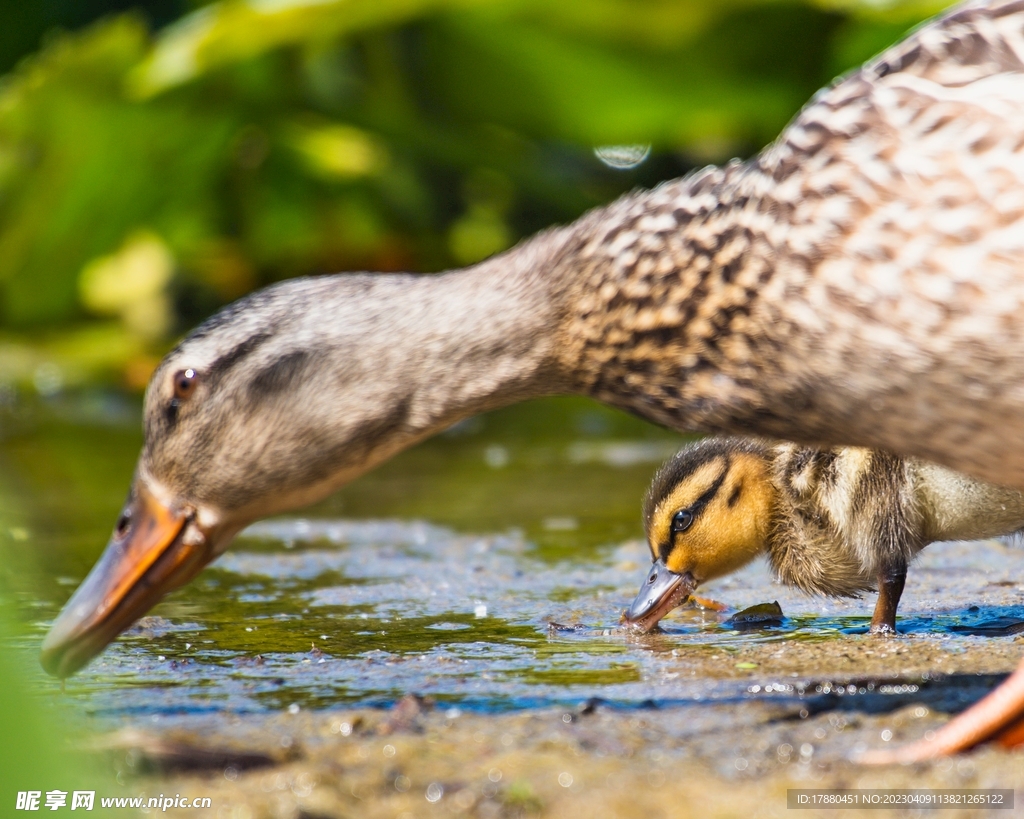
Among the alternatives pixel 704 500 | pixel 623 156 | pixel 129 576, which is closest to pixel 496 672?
pixel 129 576

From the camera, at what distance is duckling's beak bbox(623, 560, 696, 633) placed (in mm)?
3785

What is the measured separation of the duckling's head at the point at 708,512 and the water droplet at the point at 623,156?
227 inches

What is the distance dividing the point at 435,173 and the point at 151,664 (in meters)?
7.27

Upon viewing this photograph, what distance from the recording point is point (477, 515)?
17.7ft

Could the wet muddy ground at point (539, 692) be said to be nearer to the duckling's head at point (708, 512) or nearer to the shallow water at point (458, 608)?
the shallow water at point (458, 608)

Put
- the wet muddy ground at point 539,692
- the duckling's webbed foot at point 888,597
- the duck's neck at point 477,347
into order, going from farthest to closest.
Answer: the duckling's webbed foot at point 888,597 → the duck's neck at point 477,347 → the wet muddy ground at point 539,692

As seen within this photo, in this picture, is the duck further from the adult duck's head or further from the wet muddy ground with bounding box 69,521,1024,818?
the wet muddy ground with bounding box 69,521,1024,818

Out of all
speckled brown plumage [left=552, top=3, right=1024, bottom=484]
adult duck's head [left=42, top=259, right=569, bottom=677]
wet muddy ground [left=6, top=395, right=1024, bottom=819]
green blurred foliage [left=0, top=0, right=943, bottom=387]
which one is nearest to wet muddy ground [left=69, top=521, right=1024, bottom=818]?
wet muddy ground [left=6, top=395, right=1024, bottom=819]

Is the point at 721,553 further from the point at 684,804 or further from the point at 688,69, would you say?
the point at 688,69

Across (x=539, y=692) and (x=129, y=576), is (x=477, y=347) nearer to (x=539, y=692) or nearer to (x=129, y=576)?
(x=539, y=692)

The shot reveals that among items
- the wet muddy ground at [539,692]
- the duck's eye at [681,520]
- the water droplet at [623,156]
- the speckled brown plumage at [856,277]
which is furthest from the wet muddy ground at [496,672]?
the water droplet at [623,156]

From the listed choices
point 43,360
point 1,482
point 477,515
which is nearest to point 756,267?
point 477,515

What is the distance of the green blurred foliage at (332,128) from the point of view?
7746 mm

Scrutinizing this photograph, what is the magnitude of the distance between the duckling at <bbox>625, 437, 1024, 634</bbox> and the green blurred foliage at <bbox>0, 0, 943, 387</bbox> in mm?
3607
